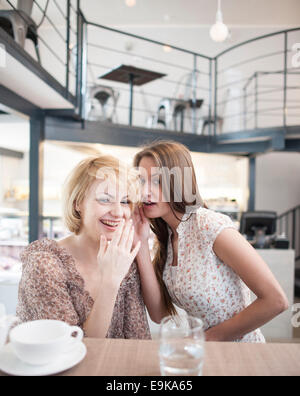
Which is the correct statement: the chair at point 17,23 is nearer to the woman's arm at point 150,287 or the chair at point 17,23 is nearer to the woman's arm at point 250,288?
the woman's arm at point 150,287

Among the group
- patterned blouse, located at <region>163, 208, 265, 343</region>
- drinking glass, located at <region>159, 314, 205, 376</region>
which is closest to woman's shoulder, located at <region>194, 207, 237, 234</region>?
patterned blouse, located at <region>163, 208, 265, 343</region>

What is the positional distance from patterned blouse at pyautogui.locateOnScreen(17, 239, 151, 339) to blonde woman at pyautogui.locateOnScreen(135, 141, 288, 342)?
0.29 feet

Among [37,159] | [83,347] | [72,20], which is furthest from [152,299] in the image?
[72,20]

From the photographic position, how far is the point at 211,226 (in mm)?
1356

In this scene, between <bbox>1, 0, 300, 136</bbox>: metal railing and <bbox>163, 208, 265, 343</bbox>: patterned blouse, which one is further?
<bbox>1, 0, 300, 136</bbox>: metal railing

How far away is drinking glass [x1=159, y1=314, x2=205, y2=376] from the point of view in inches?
26.0

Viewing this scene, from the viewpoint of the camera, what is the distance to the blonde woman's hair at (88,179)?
54.8 inches

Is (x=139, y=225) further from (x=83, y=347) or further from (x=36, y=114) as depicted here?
(x=36, y=114)

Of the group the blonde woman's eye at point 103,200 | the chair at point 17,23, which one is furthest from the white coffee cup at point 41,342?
the chair at point 17,23

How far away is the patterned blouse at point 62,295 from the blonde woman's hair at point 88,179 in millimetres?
167

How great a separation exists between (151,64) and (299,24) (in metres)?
3.66

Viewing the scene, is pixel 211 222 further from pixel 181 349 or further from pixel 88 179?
pixel 181 349

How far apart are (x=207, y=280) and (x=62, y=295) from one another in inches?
23.8

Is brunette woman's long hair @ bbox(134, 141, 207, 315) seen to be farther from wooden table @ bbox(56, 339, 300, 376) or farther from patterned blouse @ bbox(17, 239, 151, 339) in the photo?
wooden table @ bbox(56, 339, 300, 376)
